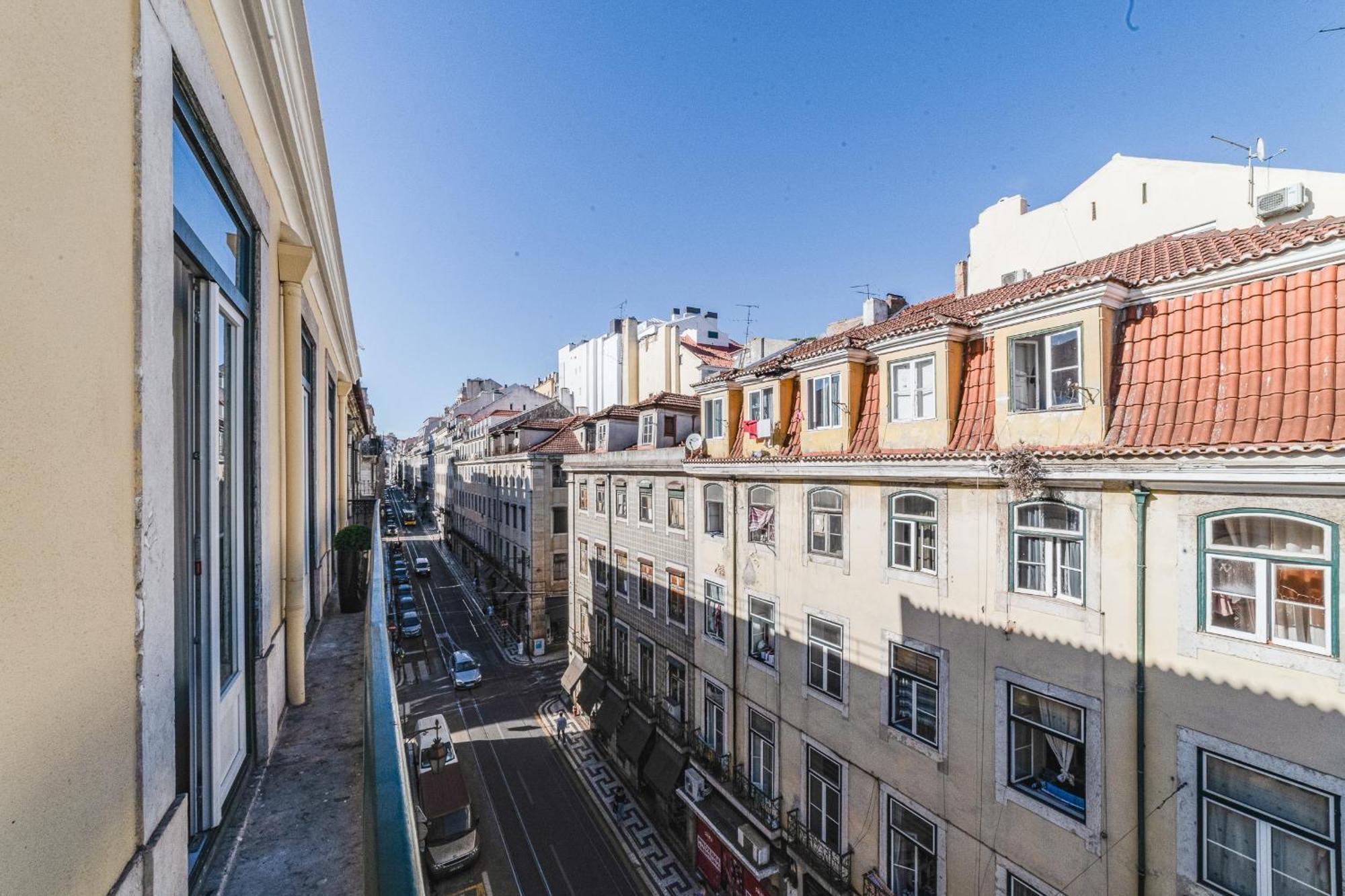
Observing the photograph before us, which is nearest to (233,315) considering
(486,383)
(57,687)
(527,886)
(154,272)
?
(154,272)

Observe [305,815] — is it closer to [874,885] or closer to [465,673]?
[874,885]

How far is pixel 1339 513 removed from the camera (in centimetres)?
614

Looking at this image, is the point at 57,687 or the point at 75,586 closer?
the point at 57,687

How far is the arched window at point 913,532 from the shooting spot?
10.3 meters

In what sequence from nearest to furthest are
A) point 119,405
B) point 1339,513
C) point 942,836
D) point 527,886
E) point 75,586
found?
point 75,586 < point 119,405 < point 1339,513 < point 942,836 < point 527,886

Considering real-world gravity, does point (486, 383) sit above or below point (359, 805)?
above

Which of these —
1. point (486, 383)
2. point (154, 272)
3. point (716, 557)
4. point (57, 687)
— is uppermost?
point (486, 383)

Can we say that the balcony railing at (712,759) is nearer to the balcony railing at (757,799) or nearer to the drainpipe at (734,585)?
the balcony railing at (757,799)

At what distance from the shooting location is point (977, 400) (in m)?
10.0

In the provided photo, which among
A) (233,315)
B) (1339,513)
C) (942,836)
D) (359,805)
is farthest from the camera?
(942,836)

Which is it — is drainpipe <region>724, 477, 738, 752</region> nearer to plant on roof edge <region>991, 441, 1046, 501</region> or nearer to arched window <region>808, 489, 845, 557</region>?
arched window <region>808, 489, 845, 557</region>

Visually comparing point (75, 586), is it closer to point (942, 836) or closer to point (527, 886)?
point (942, 836)

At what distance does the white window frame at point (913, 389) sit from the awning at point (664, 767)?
12332 millimetres

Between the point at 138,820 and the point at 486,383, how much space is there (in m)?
74.3
